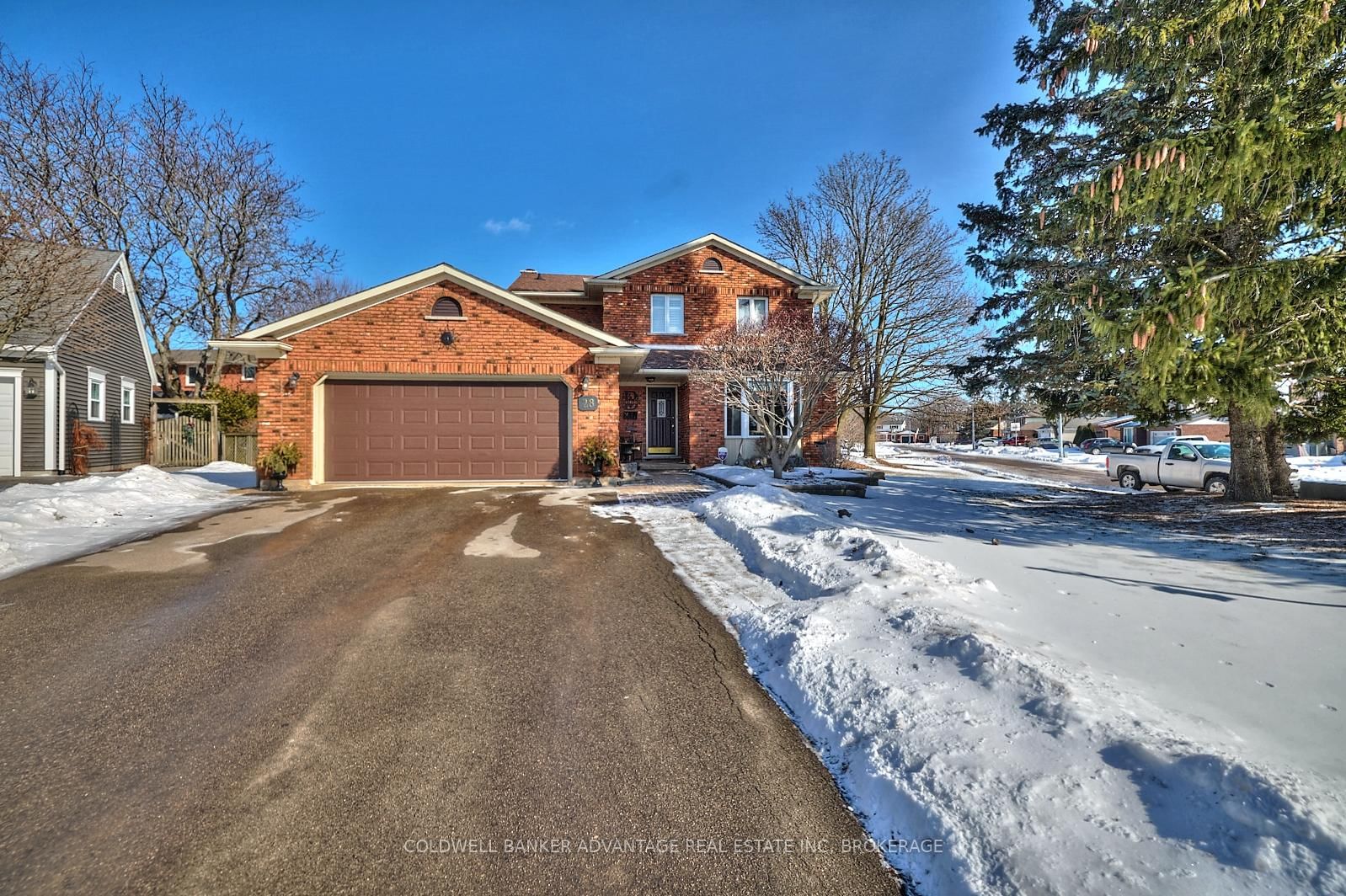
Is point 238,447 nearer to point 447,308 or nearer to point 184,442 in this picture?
point 184,442

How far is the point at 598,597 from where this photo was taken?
16.3 feet

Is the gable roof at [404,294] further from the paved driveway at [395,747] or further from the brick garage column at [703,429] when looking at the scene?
the paved driveway at [395,747]

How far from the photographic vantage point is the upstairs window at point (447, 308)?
12711mm

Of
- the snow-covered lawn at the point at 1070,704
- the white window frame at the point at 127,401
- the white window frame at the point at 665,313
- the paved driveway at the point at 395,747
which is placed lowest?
the paved driveway at the point at 395,747

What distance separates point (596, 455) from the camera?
1269 cm

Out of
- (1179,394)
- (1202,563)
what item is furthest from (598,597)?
(1179,394)

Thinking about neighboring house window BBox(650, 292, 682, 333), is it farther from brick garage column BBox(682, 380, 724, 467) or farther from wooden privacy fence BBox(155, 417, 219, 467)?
wooden privacy fence BBox(155, 417, 219, 467)

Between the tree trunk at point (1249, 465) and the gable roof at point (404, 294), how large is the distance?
1228 centimetres

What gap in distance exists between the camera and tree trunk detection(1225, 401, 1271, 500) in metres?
10.6

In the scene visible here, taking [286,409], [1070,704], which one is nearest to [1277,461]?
[1070,704]

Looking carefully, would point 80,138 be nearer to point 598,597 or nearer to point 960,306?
point 598,597

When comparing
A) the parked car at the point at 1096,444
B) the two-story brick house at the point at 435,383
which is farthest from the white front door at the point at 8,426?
the parked car at the point at 1096,444

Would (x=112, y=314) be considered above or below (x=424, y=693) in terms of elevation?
above

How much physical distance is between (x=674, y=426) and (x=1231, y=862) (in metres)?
16.6
